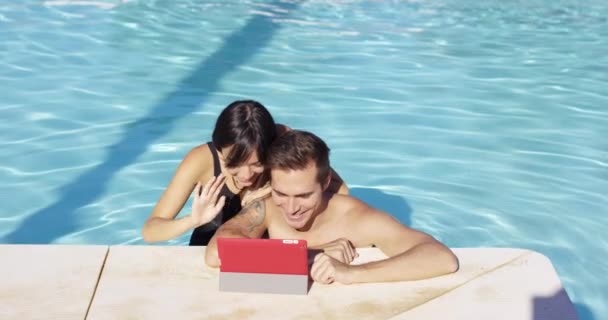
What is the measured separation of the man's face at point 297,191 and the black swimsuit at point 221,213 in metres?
0.73

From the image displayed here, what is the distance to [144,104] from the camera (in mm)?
7324

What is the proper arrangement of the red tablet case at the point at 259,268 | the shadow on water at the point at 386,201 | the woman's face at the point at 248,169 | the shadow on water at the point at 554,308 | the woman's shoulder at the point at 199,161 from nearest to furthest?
the shadow on water at the point at 554,308 < the red tablet case at the point at 259,268 < the woman's face at the point at 248,169 < the woman's shoulder at the point at 199,161 < the shadow on water at the point at 386,201

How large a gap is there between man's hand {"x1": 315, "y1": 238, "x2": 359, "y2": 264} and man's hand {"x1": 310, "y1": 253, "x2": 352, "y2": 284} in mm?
126

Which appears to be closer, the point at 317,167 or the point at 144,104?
the point at 317,167

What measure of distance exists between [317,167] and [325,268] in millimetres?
416

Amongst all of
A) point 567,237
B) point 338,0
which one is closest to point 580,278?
point 567,237

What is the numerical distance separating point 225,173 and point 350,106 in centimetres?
327

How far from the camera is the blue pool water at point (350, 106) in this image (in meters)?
5.66

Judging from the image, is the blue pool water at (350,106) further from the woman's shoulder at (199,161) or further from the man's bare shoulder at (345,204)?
the man's bare shoulder at (345,204)

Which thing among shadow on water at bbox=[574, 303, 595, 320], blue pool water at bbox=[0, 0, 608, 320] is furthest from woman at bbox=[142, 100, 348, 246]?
shadow on water at bbox=[574, 303, 595, 320]

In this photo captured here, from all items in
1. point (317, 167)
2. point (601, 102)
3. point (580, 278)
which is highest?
point (317, 167)

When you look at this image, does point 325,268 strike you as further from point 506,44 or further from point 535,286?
point 506,44

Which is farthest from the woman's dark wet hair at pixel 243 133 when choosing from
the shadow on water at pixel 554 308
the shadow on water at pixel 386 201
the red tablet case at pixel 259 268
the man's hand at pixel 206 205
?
the shadow on water at pixel 386 201

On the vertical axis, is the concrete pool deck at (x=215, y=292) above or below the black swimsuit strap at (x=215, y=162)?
below
